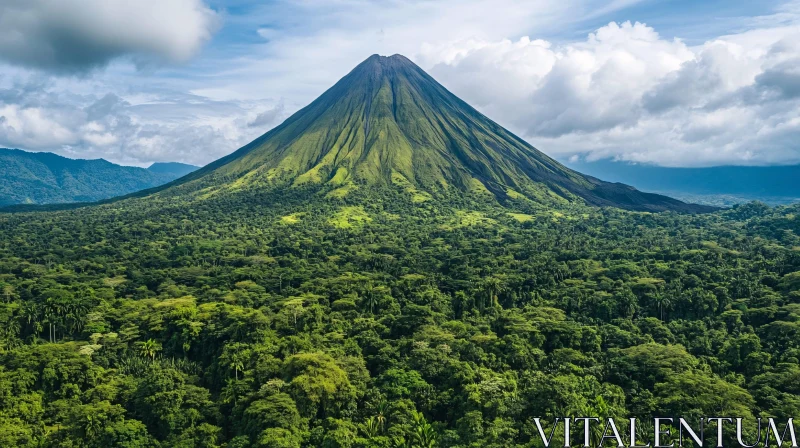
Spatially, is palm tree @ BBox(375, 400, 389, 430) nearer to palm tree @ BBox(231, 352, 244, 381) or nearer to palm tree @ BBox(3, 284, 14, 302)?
palm tree @ BBox(231, 352, 244, 381)

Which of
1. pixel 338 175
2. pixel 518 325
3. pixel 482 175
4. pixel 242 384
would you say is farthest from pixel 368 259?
pixel 482 175

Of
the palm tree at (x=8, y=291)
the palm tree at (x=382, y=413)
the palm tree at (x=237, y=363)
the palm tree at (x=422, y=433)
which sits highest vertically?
the palm tree at (x=8, y=291)

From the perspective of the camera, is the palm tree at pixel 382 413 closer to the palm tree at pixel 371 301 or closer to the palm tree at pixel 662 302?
the palm tree at pixel 371 301

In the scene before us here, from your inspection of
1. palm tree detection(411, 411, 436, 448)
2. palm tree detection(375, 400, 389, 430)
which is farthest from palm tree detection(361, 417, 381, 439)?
palm tree detection(411, 411, 436, 448)

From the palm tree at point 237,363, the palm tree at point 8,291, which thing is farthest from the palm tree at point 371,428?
the palm tree at point 8,291

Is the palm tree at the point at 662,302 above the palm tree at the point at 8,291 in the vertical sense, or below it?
below

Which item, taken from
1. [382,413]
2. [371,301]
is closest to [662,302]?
[371,301]

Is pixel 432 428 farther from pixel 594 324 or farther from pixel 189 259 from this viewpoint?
pixel 189 259

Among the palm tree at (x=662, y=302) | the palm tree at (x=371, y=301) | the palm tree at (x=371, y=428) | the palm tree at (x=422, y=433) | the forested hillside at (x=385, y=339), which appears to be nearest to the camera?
the palm tree at (x=422, y=433)

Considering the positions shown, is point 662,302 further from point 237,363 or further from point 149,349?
point 149,349
